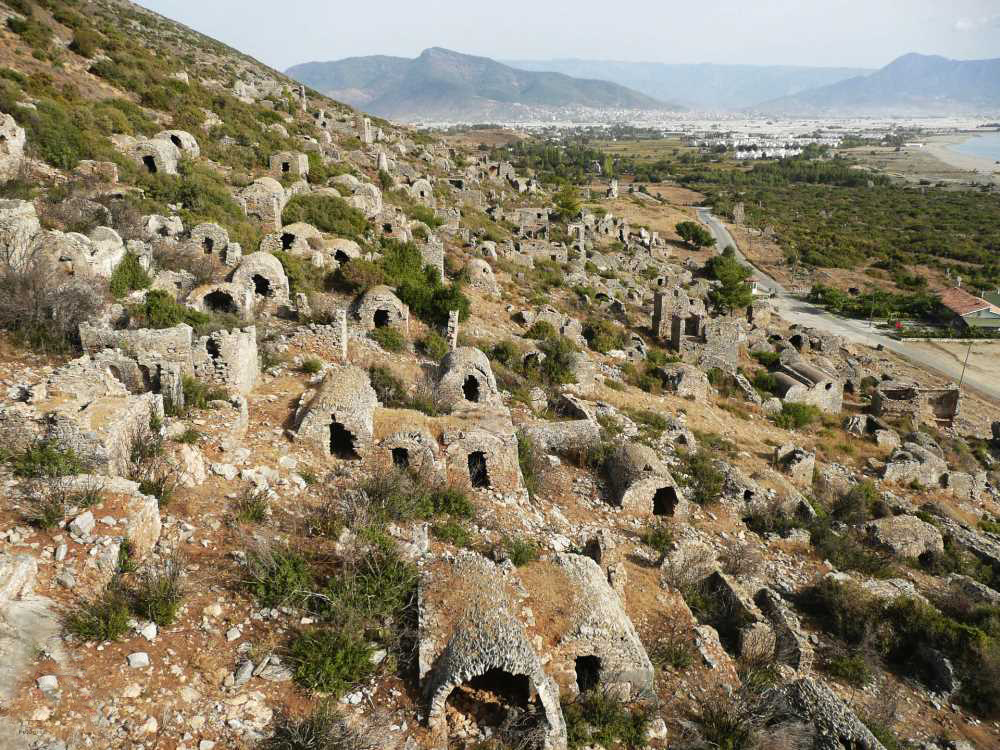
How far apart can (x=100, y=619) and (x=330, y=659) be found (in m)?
2.44

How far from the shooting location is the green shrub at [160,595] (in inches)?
265

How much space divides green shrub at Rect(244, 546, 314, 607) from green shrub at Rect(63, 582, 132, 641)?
139 centimetres

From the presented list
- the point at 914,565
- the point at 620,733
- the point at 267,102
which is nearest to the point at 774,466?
the point at 914,565

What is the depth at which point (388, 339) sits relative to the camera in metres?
17.8

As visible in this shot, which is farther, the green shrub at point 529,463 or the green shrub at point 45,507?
the green shrub at point 529,463

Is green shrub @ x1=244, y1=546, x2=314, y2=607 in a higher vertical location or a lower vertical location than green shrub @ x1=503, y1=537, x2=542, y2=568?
higher

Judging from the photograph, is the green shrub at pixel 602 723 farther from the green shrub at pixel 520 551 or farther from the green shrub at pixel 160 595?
the green shrub at pixel 160 595

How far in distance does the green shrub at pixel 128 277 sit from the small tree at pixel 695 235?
57240mm

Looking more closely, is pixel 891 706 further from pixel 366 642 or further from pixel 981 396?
pixel 981 396

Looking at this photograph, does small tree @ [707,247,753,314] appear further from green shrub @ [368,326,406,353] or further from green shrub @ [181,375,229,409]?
green shrub @ [181,375,229,409]

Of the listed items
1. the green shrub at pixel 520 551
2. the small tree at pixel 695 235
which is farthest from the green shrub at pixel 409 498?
the small tree at pixel 695 235

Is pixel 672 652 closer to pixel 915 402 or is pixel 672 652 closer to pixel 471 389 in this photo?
pixel 471 389

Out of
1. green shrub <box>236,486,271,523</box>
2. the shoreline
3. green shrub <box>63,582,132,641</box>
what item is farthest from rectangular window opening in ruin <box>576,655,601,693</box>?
the shoreline

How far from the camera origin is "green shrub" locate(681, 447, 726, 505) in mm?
14922
